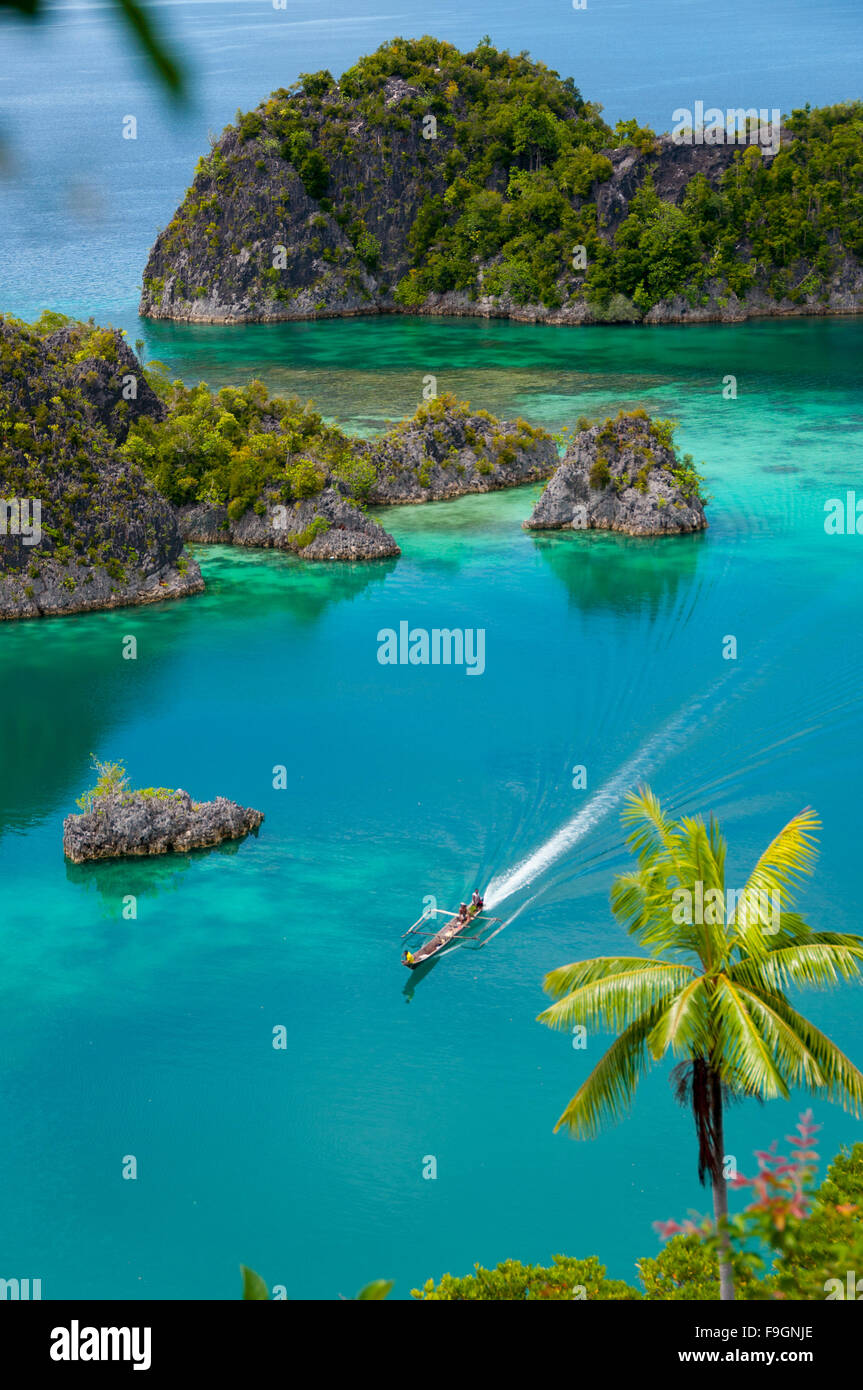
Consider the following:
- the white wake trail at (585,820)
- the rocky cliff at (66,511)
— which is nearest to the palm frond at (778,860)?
the white wake trail at (585,820)

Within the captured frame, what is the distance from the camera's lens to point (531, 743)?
51.9 meters

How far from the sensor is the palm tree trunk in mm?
18578

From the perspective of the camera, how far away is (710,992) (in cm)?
2200

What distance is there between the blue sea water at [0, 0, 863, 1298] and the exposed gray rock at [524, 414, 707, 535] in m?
1.84

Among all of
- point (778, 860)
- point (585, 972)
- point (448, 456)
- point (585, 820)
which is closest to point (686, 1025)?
point (585, 972)

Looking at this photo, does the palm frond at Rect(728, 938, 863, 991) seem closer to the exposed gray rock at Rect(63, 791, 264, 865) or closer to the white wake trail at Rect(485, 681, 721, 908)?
the white wake trail at Rect(485, 681, 721, 908)

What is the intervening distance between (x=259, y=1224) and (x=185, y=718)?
27571mm

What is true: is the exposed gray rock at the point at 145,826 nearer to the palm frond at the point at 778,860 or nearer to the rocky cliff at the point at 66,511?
the rocky cliff at the point at 66,511

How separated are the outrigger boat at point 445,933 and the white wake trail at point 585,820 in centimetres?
94

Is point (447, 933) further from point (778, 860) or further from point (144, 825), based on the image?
point (778, 860)

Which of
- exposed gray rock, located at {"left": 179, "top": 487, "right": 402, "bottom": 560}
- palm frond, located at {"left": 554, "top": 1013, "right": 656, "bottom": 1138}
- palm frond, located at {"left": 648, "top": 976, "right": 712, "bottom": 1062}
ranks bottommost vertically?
palm frond, located at {"left": 554, "top": 1013, "right": 656, "bottom": 1138}

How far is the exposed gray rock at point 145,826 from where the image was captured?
46375 mm

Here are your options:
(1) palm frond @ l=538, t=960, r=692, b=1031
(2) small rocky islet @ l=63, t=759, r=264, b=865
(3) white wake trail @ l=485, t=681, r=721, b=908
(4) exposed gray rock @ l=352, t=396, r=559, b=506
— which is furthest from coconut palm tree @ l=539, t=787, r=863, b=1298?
(4) exposed gray rock @ l=352, t=396, r=559, b=506
